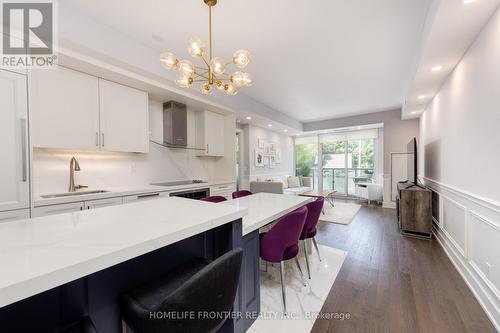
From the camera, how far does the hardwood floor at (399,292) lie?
5.32ft

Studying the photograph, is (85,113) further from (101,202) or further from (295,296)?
(295,296)

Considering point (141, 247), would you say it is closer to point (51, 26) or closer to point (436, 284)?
point (51, 26)

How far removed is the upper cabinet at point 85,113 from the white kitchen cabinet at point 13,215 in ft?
2.37

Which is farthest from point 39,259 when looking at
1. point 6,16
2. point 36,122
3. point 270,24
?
point 270,24

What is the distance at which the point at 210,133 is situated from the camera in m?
4.10

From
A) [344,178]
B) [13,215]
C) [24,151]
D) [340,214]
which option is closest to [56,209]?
[13,215]

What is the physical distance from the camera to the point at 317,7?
6.54 feet

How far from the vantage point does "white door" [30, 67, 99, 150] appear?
211 centimetres

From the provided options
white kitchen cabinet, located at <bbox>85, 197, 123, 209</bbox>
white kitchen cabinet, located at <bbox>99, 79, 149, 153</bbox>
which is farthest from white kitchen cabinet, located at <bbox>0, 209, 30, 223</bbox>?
white kitchen cabinet, located at <bbox>99, 79, 149, 153</bbox>

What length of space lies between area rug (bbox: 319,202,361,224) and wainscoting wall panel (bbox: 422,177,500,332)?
5.43 feet

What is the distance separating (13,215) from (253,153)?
4.84 metres

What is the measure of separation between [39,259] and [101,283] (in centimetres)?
35

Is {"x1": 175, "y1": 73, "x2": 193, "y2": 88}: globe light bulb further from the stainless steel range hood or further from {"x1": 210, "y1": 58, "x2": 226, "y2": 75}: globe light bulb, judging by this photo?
the stainless steel range hood

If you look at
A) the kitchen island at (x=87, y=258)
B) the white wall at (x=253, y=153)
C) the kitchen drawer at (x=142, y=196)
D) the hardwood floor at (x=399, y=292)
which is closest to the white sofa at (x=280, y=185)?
the white wall at (x=253, y=153)
